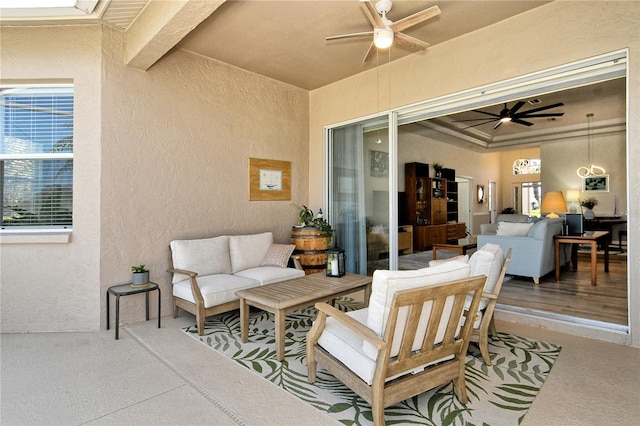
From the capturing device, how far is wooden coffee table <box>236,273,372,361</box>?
279cm

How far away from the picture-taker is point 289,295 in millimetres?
3000

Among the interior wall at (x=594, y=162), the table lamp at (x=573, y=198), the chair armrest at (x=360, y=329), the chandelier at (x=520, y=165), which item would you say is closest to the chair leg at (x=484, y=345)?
the chair armrest at (x=360, y=329)

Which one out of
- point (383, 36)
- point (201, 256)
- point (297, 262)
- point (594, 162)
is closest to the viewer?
point (383, 36)

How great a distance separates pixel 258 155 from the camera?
Result: 4871mm

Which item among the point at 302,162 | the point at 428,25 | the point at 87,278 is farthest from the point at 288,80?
the point at 87,278

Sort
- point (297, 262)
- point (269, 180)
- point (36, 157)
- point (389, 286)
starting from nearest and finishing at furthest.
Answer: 1. point (389, 286)
2. point (36, 157)
3. point (297, 262)
4. point (269, 180)

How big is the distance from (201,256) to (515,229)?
4876 mm

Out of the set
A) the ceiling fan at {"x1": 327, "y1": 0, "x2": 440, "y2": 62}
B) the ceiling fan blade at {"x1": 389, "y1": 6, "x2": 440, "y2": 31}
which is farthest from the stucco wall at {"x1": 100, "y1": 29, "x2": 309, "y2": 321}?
the ceiling fan blade at {"x1": 389, "y1": 6, "x2": 440, "y2": 31}

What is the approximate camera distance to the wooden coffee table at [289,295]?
279 cm

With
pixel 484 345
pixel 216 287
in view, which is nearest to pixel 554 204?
pixel 484 345

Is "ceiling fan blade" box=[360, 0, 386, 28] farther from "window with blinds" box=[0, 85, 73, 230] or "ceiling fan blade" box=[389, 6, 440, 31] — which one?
"window with blinds" box=[0, 85, 73, 230]

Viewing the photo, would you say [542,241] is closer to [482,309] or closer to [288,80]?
[482,309]

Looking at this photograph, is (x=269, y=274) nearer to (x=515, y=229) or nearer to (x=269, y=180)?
(x=269, y=180)

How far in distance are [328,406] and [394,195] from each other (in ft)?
9.74
